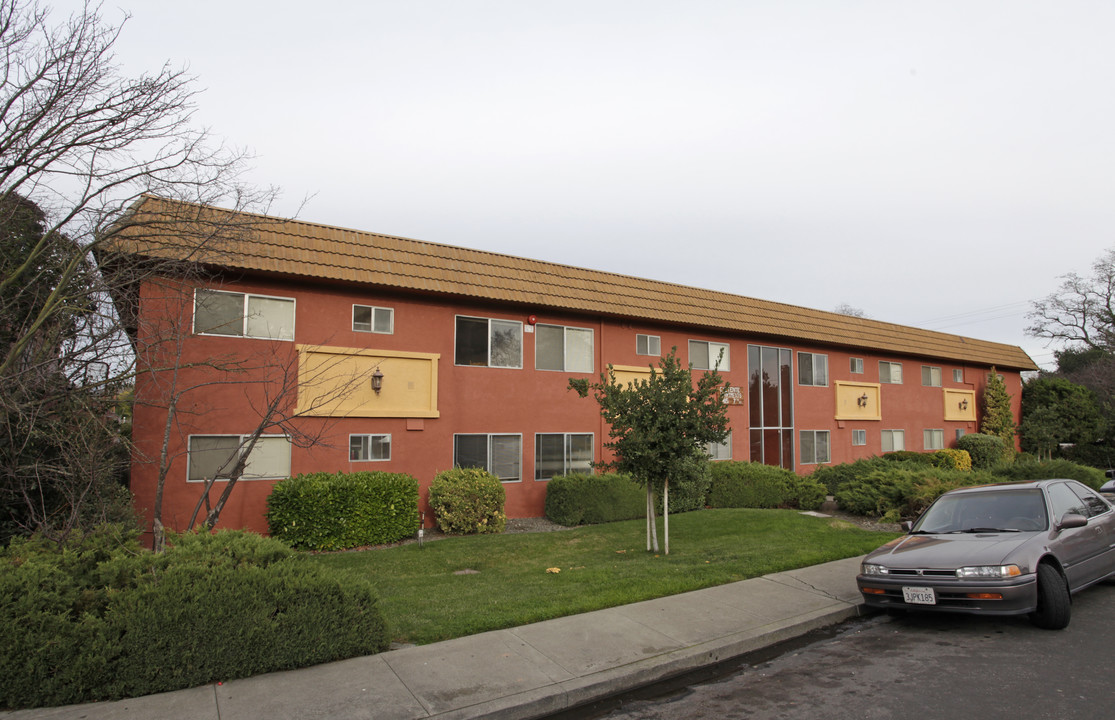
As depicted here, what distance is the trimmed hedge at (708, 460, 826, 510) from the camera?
1622cm

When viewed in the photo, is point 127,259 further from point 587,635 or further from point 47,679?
point 587,635

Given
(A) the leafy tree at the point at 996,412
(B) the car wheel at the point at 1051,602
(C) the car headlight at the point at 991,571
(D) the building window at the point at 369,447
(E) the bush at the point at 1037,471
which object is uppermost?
(A) the leafy tree at the point at 996,412

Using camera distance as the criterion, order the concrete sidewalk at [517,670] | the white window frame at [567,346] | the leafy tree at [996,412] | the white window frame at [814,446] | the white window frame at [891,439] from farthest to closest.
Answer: the leafy tree at [996,412], the white window frame at [891,439], the white window frame at [814,446], the white window frame at [567,346], the concrete sidewalk at [517,670]

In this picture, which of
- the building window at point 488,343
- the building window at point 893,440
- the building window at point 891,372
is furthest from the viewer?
the building window at point 891,372

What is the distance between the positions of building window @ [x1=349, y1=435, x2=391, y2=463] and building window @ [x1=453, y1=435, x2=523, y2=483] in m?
1.56

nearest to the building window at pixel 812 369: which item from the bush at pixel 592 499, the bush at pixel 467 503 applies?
the bush at pixel 592 499

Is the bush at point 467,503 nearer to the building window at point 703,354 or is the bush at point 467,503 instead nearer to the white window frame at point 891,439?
the building window at point 703,354

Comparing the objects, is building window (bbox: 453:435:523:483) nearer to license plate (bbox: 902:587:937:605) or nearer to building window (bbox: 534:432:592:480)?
building window (bbox: 534:432:592:480)

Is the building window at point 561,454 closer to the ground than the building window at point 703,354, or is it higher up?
closer to the ground

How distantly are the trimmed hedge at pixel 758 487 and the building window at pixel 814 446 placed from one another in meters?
5.51

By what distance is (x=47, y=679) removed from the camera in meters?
4.66

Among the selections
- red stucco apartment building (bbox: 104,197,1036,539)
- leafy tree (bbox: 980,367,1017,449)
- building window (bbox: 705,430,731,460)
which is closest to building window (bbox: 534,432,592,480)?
red stucco apartment building (bbox: 104,197,1036,539)

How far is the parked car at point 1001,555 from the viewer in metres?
6.15

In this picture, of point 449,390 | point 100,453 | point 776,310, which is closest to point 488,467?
point 449,390
